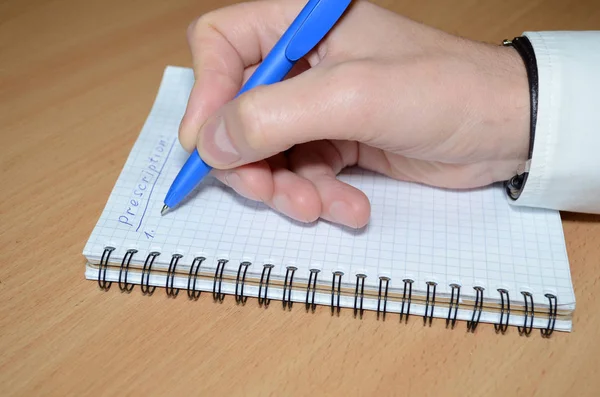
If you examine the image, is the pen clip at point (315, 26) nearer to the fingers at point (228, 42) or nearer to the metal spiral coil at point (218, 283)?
the fingers at point (228, 42)

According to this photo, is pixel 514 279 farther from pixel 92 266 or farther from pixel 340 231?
pixel 92 266

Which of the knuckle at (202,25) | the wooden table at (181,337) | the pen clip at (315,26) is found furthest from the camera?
the knuckle at (202,25)

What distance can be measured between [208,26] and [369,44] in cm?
24

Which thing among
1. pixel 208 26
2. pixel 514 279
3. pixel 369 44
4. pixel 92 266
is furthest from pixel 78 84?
pixel 514 279

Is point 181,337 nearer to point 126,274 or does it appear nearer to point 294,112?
point 126,274

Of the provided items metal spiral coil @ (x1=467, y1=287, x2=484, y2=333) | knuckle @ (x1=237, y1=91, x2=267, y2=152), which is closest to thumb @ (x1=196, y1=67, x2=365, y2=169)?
knuckle @ (x1=237, y1=91, x2=267, y2=152)

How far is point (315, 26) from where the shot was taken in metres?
0.80

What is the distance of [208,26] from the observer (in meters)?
0.91

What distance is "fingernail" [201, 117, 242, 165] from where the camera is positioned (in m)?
0.77

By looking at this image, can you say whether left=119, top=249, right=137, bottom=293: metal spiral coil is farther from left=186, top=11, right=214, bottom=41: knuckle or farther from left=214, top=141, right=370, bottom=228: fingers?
left=186, top=11, right=214, bottom=41: knuckle

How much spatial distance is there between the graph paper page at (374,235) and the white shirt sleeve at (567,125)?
54 millimetres

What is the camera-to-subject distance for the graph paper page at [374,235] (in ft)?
2.54

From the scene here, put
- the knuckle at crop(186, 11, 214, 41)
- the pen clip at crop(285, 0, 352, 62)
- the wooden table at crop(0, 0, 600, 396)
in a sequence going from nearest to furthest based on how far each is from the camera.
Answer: the wooden table at crop(0, 0, 600, 396), the pen clip at crop(285, 0, 352, 62), the knuckle at crop(186, 11, 214, 41)

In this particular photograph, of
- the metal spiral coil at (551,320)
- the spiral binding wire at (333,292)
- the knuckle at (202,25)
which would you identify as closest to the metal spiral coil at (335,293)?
the spiral binding wire at (333,292)
